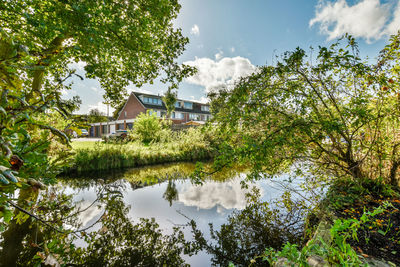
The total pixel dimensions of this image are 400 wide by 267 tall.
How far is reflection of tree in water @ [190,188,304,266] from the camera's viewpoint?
2.76 meters

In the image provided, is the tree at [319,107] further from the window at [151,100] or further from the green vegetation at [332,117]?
the window at [151,100]

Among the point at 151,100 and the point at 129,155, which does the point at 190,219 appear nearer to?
the point at 129,155

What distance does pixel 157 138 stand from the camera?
55.7 feet

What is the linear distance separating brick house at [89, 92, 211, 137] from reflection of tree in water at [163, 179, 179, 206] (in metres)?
22.4

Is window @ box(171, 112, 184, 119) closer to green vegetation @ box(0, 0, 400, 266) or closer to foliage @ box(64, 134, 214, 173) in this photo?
foliage @ box(64, 134, 214, 173)

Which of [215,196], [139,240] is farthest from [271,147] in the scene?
[215,196]

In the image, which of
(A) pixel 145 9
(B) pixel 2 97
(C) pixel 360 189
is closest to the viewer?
(B) pixel 2 97

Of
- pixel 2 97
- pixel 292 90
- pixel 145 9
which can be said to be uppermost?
pixel 145 9

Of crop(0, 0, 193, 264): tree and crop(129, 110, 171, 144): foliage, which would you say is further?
crop(129, 110, 171, 144): foliage

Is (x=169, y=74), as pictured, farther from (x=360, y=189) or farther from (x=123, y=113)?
(x=123, y=113)

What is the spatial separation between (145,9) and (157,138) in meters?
13.2

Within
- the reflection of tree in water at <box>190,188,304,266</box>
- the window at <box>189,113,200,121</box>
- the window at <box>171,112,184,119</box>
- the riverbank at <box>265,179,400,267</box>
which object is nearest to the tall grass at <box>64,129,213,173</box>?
the reflection of tree in water at <box>190,188,304,266</box>

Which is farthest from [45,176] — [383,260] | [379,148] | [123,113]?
[123,113]

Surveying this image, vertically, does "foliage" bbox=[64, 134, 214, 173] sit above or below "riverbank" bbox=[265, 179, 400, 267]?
below
